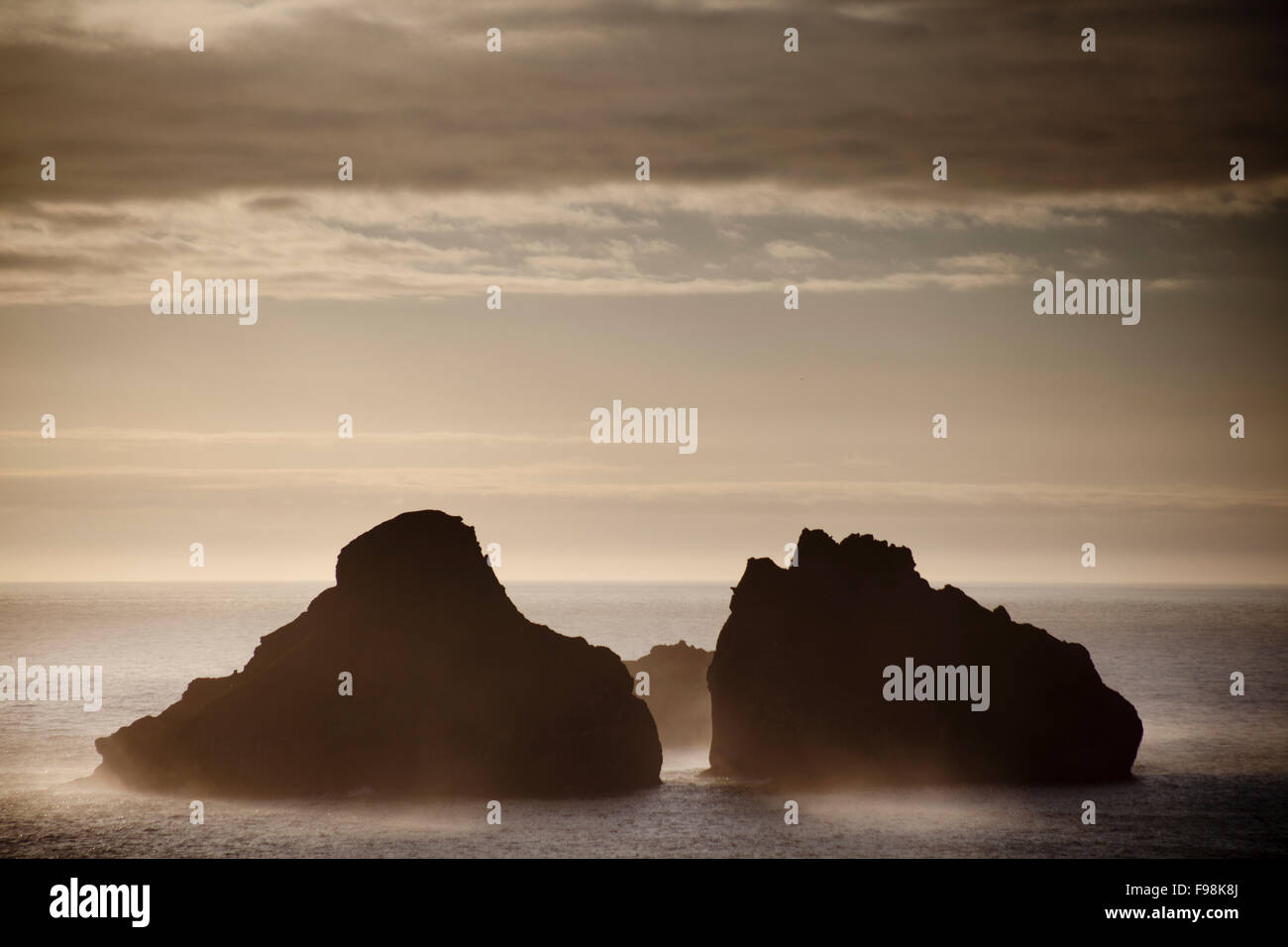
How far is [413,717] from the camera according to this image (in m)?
74.8

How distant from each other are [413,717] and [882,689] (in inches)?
1114

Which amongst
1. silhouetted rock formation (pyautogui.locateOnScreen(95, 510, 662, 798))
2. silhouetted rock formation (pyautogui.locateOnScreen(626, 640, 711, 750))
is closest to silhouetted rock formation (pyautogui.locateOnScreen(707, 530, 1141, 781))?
silhouetted rock formation (pyautogui.locateOnScreen(95, 510, 662, 798))

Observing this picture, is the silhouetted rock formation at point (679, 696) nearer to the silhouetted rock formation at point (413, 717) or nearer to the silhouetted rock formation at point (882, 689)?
the silhouetted rock formation at point (882, 689)

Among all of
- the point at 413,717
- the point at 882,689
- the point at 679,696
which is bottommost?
the point at 679,696

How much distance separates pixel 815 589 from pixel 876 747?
35.0 feet

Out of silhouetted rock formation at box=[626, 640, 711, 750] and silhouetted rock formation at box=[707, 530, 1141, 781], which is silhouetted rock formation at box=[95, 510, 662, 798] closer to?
silhouetted rock formation at box=[707, 530, 1141, 781]

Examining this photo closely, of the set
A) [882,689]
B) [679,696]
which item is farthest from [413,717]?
[679,696]

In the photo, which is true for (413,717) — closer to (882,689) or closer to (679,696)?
(882,689)

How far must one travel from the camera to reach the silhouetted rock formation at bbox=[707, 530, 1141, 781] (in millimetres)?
79062

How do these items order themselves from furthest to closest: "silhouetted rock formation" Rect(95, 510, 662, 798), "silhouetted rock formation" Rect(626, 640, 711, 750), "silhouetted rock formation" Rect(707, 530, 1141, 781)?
1. "silhouetted rock formation" Rect(626, 640, 711, 750)
2. "silhouetted rock formation" Rect(707, 530, 1141, 781)
3. "silhouetted rock formation" Rect(95, 510, 662, 798)

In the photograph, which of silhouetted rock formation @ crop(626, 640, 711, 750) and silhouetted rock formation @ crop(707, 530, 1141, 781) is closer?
silhouetted rock formation @ crop(707, 530, 1141, 781)

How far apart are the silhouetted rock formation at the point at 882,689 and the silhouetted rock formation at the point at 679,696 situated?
18.7 m

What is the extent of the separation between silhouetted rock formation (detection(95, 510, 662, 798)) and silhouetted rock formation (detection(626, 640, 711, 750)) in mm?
23734

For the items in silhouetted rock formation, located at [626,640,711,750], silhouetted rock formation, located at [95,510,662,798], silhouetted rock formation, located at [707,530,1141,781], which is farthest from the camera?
silhouetted rock formation, located at [626,640,711,750]
